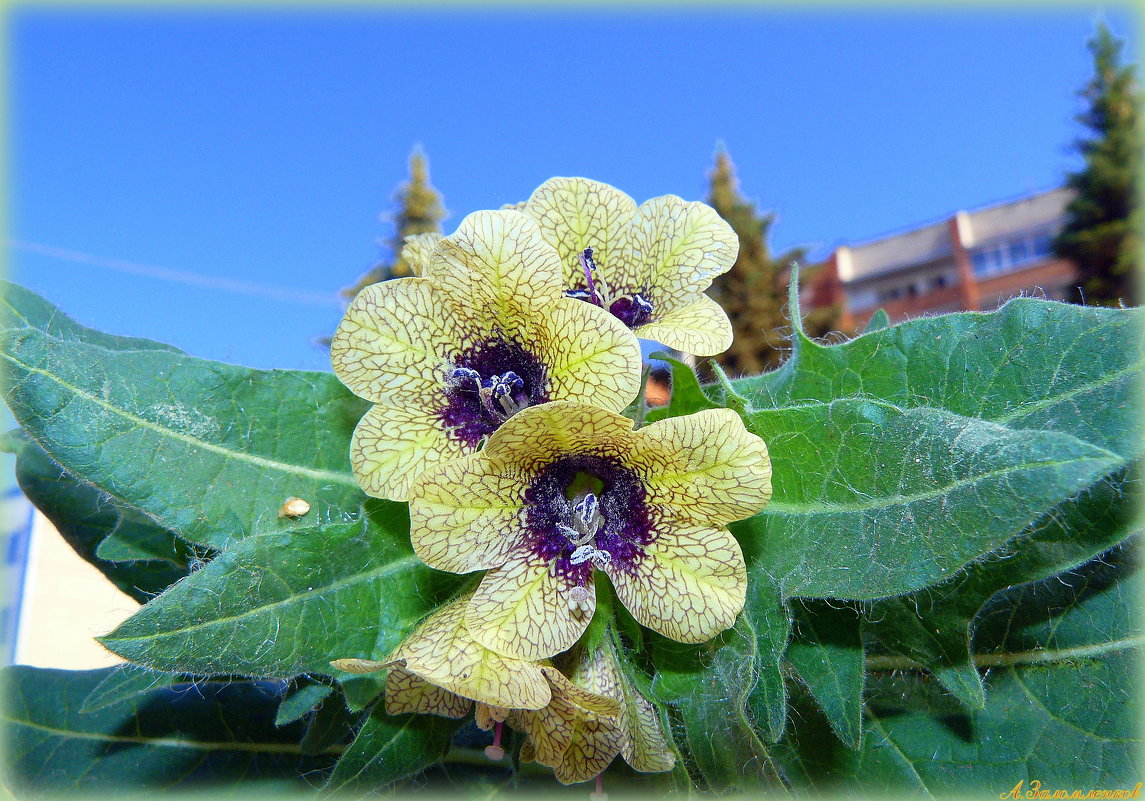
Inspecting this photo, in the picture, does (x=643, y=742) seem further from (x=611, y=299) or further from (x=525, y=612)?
(x=611, y=299)

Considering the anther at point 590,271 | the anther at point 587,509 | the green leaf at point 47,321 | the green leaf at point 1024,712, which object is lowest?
the green leaf at point 1024,712

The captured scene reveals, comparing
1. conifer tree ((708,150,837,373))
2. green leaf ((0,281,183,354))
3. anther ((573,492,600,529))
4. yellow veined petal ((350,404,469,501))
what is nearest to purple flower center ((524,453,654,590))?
anther ((573,492,600,529))

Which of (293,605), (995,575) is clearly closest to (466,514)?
(293,605)

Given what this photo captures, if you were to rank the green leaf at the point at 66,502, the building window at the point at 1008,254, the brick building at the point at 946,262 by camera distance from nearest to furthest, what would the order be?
the green leaf at the point at 66,502
the brick building at the point at 946,262
the building window at the point at 1008,254

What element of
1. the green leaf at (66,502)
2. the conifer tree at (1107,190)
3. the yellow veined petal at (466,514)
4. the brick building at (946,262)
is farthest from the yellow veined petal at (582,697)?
the brick building at (946,262)

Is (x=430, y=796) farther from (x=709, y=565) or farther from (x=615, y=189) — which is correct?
(x=615, y=189)

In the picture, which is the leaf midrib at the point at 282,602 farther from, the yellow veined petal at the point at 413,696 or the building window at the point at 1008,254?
the building window at the point at 1008,254
